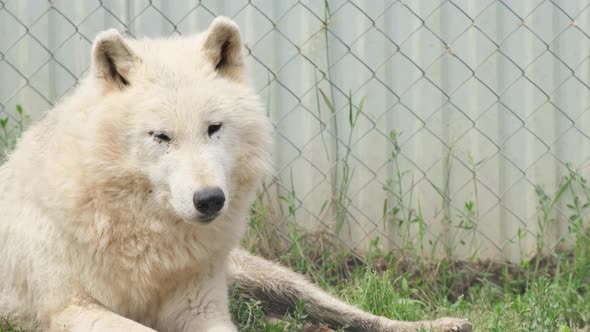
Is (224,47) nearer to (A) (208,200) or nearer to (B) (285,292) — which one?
(A) (208,200)

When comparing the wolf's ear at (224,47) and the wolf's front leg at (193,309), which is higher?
the wolf's ear at (224,47)

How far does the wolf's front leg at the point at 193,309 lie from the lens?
161 inches

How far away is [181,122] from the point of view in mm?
3709


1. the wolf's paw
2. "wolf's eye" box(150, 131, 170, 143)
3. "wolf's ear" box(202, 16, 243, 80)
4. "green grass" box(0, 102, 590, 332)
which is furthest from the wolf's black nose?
"green grass" box(0, 102, 590, 332)

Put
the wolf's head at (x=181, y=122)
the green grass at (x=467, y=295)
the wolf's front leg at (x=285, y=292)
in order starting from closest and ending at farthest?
the wolf's head at (x=181, y=122) < the green grass at (x=467, y=295) < the wolf's front leg at (x=285, y=292)

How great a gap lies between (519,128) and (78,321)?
309 cm

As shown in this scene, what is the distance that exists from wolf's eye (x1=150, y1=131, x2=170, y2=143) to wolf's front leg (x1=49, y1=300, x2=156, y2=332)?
75cm

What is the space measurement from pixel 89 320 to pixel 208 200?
0.76 meters

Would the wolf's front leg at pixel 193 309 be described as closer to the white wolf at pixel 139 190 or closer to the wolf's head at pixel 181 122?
the white wolf at pixel 139 190

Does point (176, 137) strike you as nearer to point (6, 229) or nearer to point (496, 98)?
point (6, 229)

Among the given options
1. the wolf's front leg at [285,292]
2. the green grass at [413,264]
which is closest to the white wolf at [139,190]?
the wolf's front leg at [285,292]

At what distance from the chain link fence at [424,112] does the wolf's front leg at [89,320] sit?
6.40 ft

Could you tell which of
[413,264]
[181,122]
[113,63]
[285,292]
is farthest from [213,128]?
[413,264]

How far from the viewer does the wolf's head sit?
3.65m
